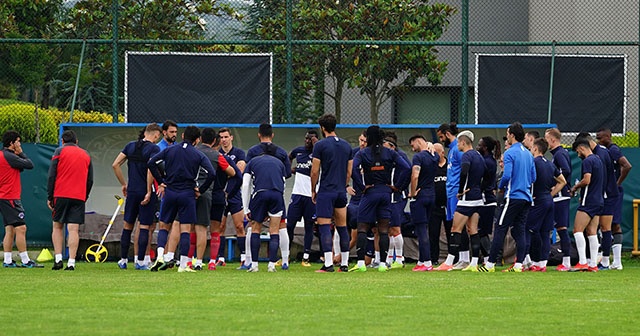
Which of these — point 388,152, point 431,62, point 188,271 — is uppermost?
point 431,62

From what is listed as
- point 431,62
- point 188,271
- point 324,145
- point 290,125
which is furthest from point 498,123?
point 188,271

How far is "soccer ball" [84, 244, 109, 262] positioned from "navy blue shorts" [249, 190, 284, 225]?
4438mm

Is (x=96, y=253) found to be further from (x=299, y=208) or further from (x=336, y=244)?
(x=299, y=208)

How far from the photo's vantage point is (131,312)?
945cm

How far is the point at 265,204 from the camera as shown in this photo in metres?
15.1

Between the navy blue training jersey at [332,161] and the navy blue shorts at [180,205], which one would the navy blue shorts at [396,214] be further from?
the navy blue shorts at [180,205]

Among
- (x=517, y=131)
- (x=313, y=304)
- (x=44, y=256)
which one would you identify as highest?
(x=517, y=131)

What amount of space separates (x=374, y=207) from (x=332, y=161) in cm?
95

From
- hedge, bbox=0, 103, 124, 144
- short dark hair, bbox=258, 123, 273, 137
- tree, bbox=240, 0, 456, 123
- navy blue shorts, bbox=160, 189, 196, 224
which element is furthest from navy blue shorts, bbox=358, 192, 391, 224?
hedge, bbox=0, 103, 124, 144

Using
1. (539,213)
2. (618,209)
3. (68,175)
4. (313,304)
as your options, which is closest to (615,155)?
(618,209)

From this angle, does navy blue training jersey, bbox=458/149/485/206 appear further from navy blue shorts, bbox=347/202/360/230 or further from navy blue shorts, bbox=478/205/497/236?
navy blue shorts, bbox=347/202/360/230

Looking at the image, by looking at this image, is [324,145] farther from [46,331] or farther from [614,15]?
[614,15]

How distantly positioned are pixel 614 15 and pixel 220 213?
10.0m

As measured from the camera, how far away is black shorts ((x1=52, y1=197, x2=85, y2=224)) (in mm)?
15578
